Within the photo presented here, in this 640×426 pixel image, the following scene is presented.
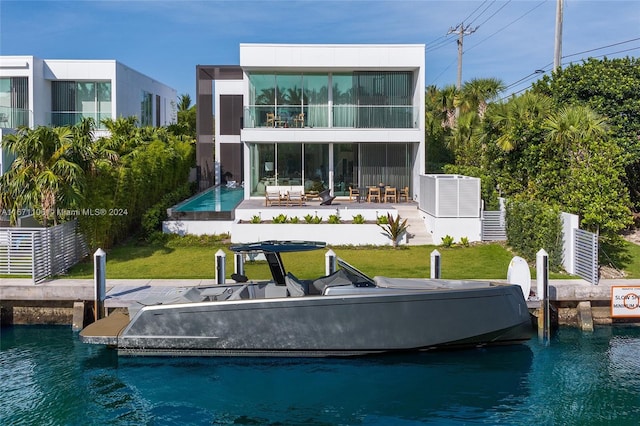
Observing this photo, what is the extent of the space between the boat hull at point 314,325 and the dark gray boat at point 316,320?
0.02m

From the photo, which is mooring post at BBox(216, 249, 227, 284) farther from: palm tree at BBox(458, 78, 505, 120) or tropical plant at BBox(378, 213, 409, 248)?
palm tree at BBox(458, 78, 505, 120)

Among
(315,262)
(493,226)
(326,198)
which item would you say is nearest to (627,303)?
(493,226)

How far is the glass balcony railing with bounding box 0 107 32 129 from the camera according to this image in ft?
84.8

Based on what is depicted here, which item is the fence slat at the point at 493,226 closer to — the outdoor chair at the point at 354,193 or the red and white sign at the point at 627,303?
the outdoor chair at the point at 354,193

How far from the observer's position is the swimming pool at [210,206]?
20219 millimetres

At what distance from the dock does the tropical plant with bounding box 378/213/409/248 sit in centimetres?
555

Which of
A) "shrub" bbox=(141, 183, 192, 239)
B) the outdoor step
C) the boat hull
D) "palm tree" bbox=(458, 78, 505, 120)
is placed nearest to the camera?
the boat hull

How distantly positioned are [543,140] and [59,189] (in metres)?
13.2

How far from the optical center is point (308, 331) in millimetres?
10789

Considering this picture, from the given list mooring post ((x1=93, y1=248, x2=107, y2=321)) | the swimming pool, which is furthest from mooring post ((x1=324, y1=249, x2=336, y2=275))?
the swimming pool

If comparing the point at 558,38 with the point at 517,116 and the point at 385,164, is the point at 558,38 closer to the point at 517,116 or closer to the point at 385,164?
the point at 517,116

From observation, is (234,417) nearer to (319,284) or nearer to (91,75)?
(319,284)

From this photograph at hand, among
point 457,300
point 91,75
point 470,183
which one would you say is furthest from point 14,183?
point 91,75

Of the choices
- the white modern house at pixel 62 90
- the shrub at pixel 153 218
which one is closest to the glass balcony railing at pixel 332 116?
the shrub at pixel 153 218
